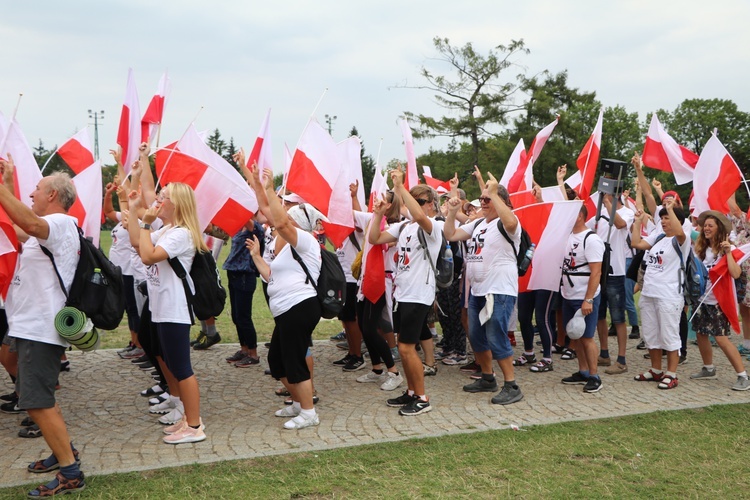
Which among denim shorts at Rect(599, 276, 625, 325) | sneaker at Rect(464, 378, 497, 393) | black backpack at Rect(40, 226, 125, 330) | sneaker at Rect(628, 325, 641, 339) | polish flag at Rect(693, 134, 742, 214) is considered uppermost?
polish flag at Rect(693, 134, 742, 214)

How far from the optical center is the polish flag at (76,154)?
7.32m

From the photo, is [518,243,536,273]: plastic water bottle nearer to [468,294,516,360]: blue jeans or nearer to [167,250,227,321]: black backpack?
[468,294,516,360]: blue jeans

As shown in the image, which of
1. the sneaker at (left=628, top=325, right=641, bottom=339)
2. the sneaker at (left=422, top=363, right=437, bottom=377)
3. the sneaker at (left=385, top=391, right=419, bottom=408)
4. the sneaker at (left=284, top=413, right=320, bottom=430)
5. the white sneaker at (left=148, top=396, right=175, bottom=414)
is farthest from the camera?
the sneaker at (left=628, top=325, right=641, bottom=339)

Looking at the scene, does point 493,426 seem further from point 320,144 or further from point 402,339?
point 320,144

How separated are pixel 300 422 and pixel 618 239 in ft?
16.8

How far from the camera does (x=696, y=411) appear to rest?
19.7 ft

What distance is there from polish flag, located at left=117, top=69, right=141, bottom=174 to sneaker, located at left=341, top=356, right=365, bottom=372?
3405 mm

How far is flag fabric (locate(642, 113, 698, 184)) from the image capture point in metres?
8.42

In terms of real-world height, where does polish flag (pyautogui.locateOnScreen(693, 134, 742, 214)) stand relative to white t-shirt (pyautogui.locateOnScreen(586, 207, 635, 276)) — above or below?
above

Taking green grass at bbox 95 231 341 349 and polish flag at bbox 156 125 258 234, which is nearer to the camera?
polish flag at bbox 156 125 258 234

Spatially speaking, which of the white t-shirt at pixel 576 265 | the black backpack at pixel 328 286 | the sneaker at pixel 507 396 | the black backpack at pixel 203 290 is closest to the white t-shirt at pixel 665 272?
the white t-shirt at pixel 576 265

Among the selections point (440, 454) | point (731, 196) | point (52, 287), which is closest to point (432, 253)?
point (440, 454)

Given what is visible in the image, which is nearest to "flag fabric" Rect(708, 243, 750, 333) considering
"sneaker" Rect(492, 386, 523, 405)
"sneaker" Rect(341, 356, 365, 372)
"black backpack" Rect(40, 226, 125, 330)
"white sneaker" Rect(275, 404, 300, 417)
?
"sneaker" Rect(492, 386, 523, 405)

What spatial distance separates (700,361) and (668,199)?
2751 millimetres
